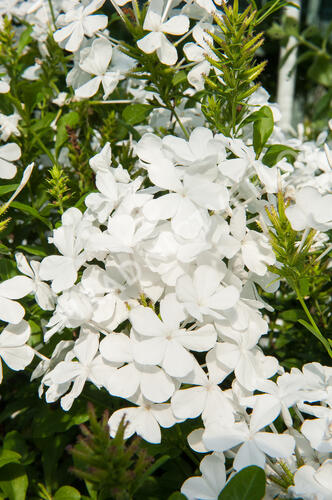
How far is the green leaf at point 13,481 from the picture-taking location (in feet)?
3.14

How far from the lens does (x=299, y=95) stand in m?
4.11

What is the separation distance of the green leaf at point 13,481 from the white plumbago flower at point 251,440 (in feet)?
1.47

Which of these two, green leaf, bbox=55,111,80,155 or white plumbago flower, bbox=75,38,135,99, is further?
green leaf, bbox=55,111,80,155

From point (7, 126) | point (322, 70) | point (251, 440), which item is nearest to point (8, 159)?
point (7, 126)

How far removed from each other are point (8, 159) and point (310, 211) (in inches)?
25.7

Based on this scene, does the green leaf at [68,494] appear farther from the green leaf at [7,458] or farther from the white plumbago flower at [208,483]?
the white plumbago flower at [208,483]

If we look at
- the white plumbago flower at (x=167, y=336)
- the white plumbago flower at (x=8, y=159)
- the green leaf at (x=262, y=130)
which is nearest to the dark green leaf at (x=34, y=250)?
the white plumbago flower at (x=8, y=159)

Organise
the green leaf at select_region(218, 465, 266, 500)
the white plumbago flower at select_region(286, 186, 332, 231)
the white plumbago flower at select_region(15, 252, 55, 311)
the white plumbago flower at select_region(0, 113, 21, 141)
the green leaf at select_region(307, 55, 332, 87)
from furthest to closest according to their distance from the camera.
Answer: the green leaf at select_region(307, 55, 332, 87) → the white plumbago flower at select_region(0, 113, 21, 141) → the white plumbago flower at select_region(15, 252, 55, 311) → the white plumbago flower at select_region(286, 186, 332, 231) → the green leaf at select_region(218, 465, 266, 500)

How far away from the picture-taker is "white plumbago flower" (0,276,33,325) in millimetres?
842

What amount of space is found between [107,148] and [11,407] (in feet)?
2.24

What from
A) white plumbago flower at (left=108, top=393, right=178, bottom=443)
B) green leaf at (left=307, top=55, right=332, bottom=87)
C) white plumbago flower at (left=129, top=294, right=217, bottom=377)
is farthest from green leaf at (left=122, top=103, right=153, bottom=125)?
green leaf at (left=307, top=55, right=332, bottom=87)

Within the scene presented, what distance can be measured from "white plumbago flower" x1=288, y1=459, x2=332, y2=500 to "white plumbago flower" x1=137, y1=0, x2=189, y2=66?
0.76 m

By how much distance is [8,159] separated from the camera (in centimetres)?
108

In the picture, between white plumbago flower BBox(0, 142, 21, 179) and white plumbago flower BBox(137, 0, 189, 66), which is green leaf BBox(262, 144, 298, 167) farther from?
white plumbago flower BBox(0, 142, 21, 179)
